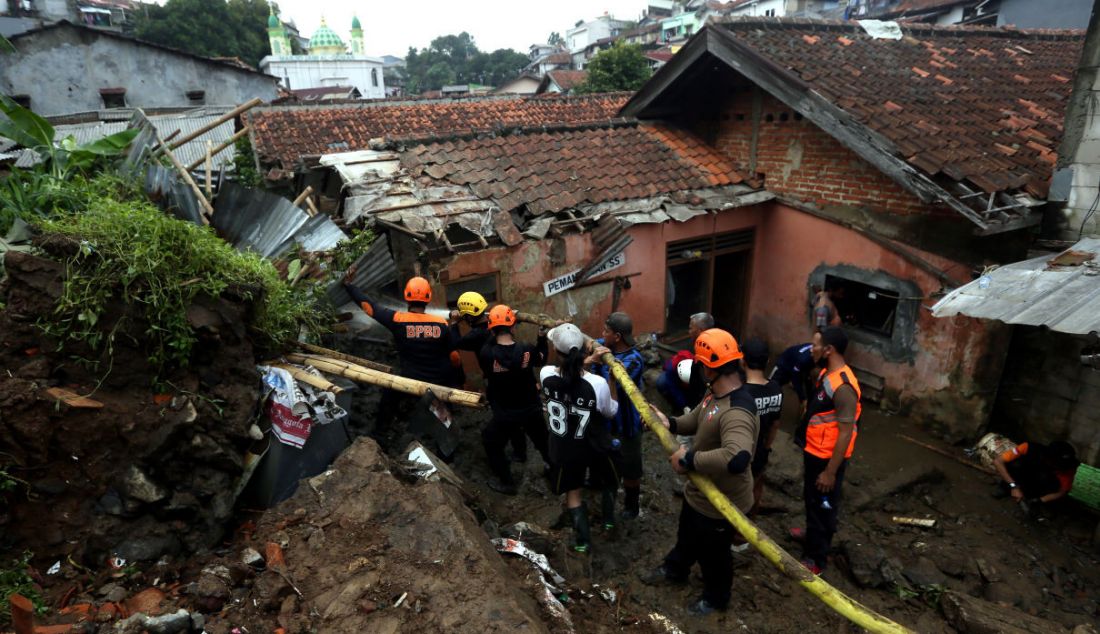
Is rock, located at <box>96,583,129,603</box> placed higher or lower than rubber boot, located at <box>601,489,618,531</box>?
higher

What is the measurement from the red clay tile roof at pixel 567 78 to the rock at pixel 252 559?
35020 millimetres

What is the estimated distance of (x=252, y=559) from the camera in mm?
3357

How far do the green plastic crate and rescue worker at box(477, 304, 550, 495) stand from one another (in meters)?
5.26

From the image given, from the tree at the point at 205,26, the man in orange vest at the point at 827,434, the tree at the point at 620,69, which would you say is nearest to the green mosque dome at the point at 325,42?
the tree at the point at 205,26

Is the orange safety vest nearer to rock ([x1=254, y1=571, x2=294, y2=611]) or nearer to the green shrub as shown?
rock ([x1=254, y1=571, x2=294, y2=611])

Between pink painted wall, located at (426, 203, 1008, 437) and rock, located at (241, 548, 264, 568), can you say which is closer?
rock, located at (241, 548, 264, 568)

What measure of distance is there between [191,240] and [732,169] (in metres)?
7.64

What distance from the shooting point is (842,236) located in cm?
815

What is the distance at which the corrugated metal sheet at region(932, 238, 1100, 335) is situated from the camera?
15.4 ft

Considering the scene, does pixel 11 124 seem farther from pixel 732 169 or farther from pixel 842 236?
pixel 842 236

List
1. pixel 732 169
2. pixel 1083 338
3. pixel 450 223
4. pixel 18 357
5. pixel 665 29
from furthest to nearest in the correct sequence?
1. pixel 665 29
2. pixel 732 169
3. pixel 450 223
4. pixel 1083 338
5. pixel 18 357

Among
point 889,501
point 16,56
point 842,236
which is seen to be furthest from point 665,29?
point 889,501

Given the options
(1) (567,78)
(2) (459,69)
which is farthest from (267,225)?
(2) (459,69)

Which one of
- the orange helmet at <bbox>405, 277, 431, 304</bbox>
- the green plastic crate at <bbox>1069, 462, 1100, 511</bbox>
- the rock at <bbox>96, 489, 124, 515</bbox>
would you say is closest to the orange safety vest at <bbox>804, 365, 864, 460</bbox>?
the green plastic crate at <bbox>1069, 462, 1100, 511</bbox>
